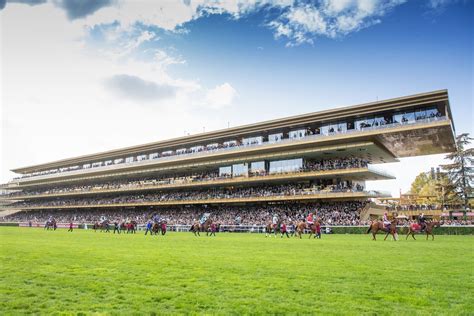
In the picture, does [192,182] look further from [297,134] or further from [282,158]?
[297,134]

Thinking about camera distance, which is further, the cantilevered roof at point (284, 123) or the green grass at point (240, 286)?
the cantilevered roof at point (284, 123)

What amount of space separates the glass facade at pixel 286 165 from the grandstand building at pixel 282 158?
5.2 inches

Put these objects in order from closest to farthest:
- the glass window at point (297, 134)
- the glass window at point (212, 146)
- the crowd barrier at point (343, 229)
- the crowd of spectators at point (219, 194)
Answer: the crowd barrier at point (343, 229) < the crowd of spectators at point (219, 194) < the glass window at point (297, 134) < the glass window at point (212, 146)

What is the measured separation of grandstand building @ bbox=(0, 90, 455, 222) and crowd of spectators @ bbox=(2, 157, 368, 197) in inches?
5.9

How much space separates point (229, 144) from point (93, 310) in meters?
49.0

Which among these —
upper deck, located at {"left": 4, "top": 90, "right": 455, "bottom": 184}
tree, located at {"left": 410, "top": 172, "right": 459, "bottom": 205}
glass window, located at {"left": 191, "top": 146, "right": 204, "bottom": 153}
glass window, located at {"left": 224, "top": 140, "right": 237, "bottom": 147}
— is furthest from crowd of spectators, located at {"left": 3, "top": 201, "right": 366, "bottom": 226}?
tree, located at {"left": 410, "top": 172, "right": 459, "bottom": 205}

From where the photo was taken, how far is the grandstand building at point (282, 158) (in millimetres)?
40969

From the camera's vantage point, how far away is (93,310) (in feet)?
19.8

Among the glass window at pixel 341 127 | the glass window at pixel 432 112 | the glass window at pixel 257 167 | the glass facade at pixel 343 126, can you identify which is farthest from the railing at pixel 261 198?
the glass window at pixel 432 112

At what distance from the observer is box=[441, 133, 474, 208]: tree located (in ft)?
170

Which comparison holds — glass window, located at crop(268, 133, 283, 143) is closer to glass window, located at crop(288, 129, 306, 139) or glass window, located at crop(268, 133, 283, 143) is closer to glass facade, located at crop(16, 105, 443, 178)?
glass facade, located at crop(16, 105, 443, 178)

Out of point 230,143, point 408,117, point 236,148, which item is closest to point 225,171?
point 230,143

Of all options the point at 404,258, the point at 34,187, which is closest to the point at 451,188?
the point at 404,258

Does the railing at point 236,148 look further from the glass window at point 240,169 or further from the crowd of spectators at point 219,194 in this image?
the crowd of spectators at point 219,194
